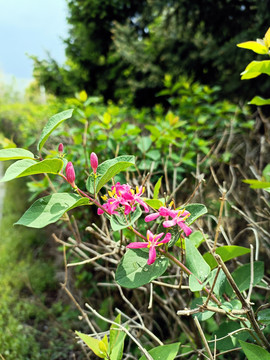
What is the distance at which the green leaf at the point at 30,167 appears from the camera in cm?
57

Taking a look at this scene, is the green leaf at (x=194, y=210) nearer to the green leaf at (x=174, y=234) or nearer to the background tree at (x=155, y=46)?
the green leaf at (x=174, y=234)

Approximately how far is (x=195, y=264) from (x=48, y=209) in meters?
0.36

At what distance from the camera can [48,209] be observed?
60 centimetres

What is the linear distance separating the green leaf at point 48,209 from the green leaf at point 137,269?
0.16 metres

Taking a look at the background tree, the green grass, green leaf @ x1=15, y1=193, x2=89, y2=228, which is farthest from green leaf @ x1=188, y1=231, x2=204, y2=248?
the background tree

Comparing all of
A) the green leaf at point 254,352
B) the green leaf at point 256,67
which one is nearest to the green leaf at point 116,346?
the green leaf at point 254,352

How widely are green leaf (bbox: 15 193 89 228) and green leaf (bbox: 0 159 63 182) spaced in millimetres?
57

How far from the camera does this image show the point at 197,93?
8.81ft

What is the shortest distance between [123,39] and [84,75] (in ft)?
9.06

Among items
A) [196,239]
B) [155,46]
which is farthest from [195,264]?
[155,46]

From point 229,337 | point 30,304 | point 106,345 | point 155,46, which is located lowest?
point 30,304

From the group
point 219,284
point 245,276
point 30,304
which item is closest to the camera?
point 219,284

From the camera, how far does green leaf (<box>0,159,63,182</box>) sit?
57 cm

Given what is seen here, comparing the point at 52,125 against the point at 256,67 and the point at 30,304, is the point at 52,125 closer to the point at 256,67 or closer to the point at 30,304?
the point at 256,67
